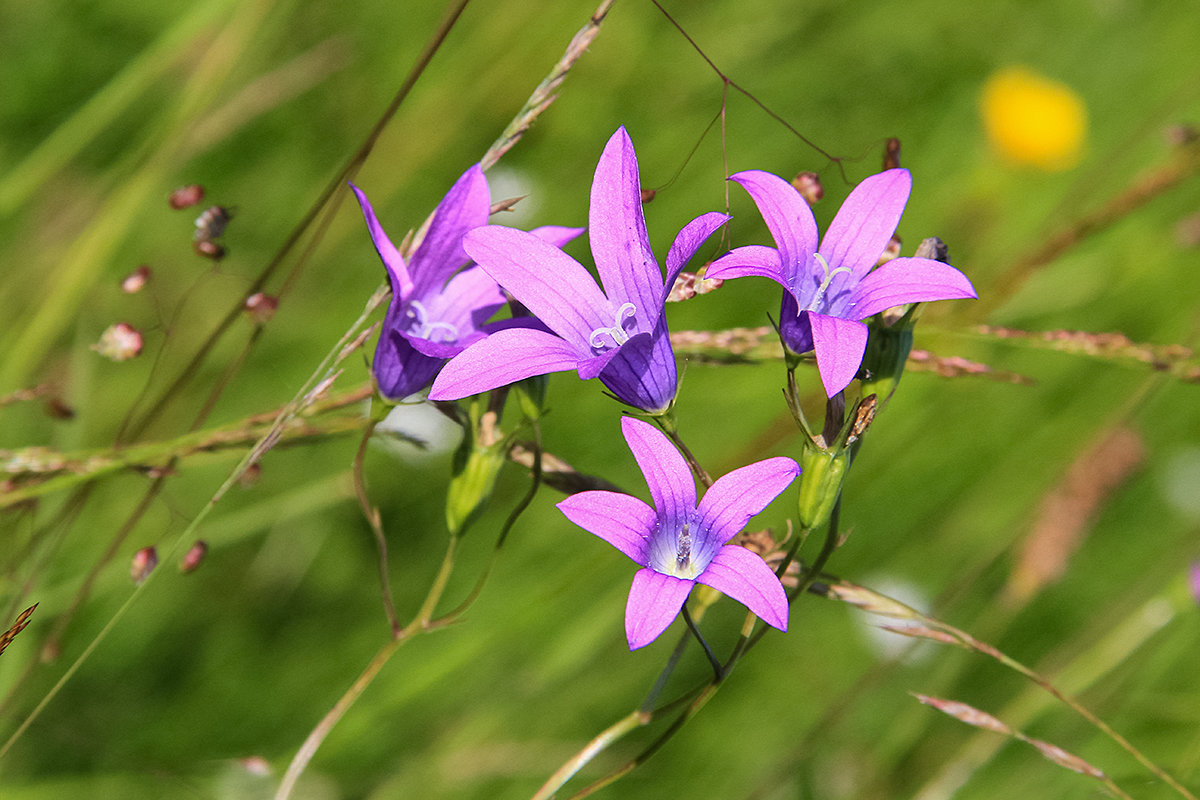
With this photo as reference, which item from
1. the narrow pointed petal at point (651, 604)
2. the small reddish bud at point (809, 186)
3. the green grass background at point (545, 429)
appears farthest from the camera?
the green grass background at point (545, 429)

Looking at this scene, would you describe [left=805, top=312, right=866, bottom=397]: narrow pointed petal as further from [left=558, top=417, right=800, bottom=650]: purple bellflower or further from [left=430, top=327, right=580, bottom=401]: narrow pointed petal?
[left=430, top=327, right=580, bottom=401]: narrow pointed petal

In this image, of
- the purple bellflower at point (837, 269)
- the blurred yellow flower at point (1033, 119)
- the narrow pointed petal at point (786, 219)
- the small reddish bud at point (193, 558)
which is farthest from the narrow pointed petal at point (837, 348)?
the blurred yellow flower at point (1033, 119)

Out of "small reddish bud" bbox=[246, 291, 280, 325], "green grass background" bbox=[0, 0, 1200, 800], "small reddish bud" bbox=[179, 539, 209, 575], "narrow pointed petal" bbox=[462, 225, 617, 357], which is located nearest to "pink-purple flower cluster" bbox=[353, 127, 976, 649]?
"narrow pointed petal" bbox=[462, 225, 617, 357]

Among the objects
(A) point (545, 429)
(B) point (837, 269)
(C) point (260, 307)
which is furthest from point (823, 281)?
(A) point (545, 429)

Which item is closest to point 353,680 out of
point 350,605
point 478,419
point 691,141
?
point 350,605

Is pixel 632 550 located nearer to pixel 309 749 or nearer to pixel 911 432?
pixel 309 749

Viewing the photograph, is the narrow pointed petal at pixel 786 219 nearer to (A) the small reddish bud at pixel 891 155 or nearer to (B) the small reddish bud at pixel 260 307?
(A) the small reddish bud at pixel 891 155

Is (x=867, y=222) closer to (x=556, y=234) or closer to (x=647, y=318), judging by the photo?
(x=647, y=318)
